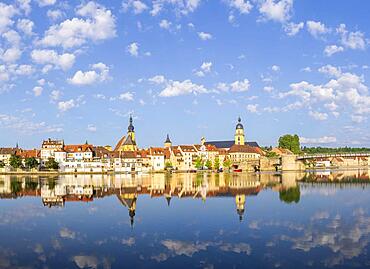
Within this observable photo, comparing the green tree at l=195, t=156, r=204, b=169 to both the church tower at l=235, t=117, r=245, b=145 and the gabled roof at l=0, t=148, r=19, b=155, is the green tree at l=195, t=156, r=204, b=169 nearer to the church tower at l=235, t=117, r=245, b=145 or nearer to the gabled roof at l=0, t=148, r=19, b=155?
the church tower at l=235, t=117, r=245, b=145

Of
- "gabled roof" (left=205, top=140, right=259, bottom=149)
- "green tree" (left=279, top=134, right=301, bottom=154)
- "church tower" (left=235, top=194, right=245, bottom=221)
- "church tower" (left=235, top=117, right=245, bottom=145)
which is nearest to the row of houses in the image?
"green tree" (left=279, top=134, right=301, bottom=154)

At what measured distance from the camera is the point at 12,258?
Result: 17.4m

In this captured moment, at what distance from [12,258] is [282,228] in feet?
44.8

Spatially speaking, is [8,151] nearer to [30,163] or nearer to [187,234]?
[30,163]

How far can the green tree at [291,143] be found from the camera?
151 m

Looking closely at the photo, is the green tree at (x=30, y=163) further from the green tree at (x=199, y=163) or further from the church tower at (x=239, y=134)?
the church tower at (x=239, y=134)

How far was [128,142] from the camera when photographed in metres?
135

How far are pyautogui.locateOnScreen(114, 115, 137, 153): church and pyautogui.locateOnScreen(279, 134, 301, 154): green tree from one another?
52.5 m

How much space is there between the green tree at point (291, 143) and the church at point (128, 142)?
52451 mm

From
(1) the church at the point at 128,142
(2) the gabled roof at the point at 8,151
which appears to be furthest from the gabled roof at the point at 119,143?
(2) the gabled roof at the point at 8,151

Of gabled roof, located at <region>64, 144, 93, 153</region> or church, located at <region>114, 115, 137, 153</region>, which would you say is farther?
church, located at <region>114, 115, 137, 153</region>

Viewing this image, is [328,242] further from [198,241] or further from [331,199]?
[331,199]

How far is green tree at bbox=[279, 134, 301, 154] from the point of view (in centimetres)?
15069

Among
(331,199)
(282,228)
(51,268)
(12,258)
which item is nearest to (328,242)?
(282,228)
